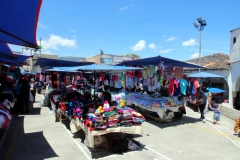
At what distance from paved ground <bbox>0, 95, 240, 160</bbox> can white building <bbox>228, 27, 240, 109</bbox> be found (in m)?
5.39

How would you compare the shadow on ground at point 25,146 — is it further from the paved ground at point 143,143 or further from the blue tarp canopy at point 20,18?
the blue tarp canopy at point 20,18

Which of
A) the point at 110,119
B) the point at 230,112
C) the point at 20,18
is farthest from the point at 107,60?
the point at 20,18

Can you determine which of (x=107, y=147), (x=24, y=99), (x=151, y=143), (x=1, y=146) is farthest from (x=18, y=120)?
(x=151, y=143)

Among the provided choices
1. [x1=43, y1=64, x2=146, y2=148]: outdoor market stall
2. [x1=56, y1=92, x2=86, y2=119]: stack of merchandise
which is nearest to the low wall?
[x1=43, y1=64, x2=146, y2=148]: outdoor market stall

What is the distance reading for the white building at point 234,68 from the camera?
1102 cm

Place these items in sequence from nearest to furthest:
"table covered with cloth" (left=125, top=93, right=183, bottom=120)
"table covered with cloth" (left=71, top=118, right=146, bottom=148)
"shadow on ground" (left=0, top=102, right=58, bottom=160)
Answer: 1. "table covered with cloth" (left=71, top=118, right=146, bottom=148)
2. "shadow on ground" (left=0, top=102, right=58, bottom=160)
3. "table covered with cloth" (left=125, top=93, right=183, bottom=120)

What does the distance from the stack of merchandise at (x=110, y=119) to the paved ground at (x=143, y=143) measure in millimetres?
758

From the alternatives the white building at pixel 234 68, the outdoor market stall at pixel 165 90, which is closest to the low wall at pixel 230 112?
the white building at pixel 234 68

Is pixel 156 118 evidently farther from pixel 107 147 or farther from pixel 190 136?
pixel 107 147

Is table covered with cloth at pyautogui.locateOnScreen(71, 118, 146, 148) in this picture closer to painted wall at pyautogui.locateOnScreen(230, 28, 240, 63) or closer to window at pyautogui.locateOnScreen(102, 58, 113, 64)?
painted wall at pyautogui.locateOnScreen(230, 28, 240, 63)

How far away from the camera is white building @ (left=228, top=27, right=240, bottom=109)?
1102 cm

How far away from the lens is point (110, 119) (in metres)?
4.45

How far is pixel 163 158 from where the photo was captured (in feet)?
13.9

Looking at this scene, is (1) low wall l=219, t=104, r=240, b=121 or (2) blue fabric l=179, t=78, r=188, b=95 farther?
(1) low wall l=219, t=104, r=240, b=121
